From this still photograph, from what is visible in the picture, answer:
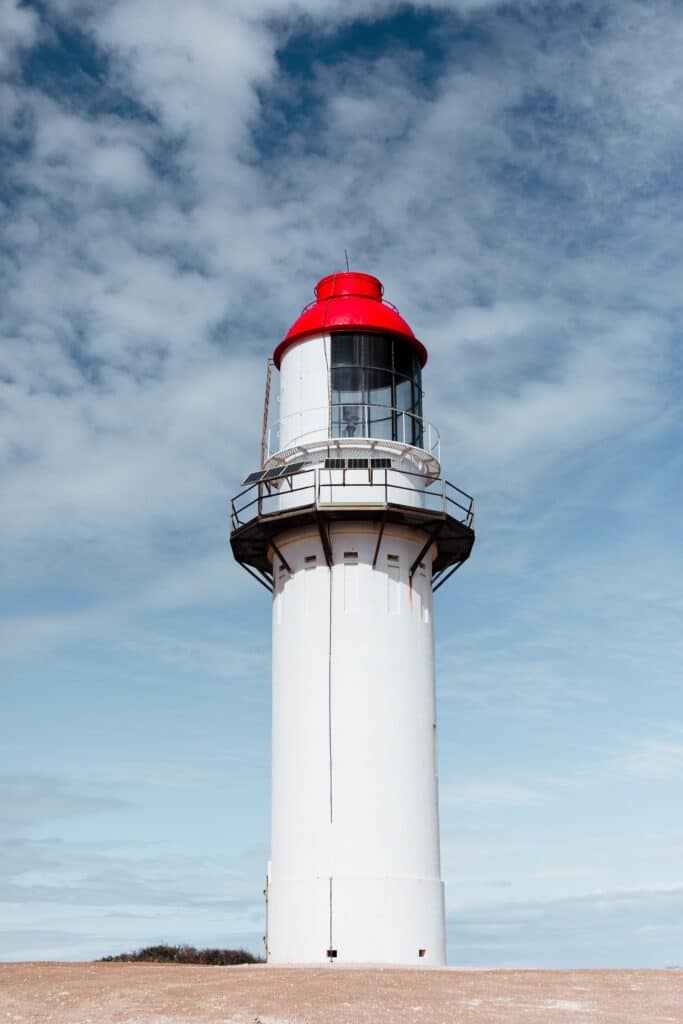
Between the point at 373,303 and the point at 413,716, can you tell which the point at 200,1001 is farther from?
the point at 373,303

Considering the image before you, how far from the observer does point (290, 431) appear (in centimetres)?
2802

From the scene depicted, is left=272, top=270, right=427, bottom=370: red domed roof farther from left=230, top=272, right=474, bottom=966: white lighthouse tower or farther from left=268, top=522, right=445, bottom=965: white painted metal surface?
left=268, top=522, right=445, bottom=965: white painted metal surface

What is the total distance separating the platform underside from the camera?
25812mm

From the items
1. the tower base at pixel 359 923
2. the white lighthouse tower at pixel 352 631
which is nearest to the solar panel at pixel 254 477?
the white lighthouse tower at pixel 352 631

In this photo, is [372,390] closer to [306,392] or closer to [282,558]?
[306,392]

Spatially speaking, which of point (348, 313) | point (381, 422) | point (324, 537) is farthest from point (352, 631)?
point (348, 313)

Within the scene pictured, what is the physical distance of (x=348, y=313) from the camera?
28094mm

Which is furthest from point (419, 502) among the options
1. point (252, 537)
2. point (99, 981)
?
point (99, 981)

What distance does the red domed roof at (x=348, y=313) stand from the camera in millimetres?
27953

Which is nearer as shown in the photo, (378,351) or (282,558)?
(282,558)

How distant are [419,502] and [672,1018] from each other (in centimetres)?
1399

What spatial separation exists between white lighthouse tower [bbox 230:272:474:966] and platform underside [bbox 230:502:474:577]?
0.17 ft

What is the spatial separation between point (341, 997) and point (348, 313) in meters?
16.7

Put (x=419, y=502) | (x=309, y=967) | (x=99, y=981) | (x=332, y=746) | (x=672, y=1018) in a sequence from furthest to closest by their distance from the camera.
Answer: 1. (x=419, y=502)
2. (x=332, y=746)
3. (x=309, y=967)
4. (x=99, y=981)
5. (x=672, y=1018)
